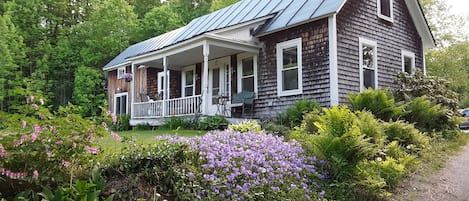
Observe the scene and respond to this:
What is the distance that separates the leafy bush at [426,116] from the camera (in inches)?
355

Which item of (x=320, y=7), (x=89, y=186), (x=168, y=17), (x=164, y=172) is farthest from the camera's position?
(x=168, y=17)

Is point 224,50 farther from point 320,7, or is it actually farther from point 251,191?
point 251,191

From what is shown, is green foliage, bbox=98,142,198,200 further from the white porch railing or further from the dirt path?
the white porch railing

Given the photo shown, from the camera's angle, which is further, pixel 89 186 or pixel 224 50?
pixel 224 50

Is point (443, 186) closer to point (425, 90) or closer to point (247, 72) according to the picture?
point (425, 90)

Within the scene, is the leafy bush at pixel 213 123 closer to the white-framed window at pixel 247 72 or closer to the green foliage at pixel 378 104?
the white-framed window at pixel 247 72

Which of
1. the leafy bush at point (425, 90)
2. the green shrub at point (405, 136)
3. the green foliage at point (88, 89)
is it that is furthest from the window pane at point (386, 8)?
the green foliage at point (88, 89)

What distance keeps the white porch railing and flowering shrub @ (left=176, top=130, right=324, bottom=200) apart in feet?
23.7

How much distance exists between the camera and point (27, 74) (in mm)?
29109

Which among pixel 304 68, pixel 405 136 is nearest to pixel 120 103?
pixel 304 68

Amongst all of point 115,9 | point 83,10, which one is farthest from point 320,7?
point 83,10

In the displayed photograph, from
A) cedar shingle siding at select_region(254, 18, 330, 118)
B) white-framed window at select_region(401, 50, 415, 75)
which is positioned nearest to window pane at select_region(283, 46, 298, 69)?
cedar shingle siding at select_region(254, 18, 330, 118)

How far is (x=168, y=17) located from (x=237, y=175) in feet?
91.6

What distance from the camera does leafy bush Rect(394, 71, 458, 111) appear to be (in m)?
10.8
